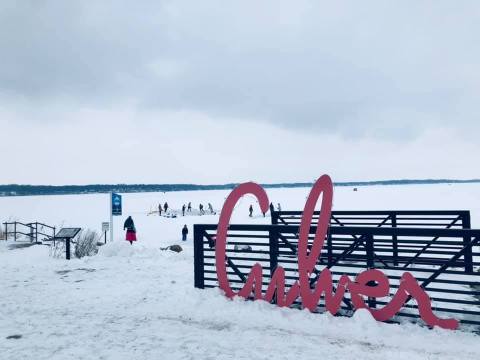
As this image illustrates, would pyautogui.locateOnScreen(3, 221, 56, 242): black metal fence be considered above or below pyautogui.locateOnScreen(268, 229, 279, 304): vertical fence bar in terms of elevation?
below

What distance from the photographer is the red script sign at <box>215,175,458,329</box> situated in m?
6.93

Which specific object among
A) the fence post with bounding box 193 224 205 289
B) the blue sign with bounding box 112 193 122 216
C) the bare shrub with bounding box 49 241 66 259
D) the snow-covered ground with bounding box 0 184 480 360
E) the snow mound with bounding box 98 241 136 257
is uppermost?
the blue sign with bounding box 112 193 122 216

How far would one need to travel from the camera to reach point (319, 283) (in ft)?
25.1

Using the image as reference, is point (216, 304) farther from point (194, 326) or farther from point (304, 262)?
point (304, 262)

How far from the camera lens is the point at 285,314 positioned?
25.4ft

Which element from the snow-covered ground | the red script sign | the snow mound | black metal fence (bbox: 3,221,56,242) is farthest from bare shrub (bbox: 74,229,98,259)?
the red script sign

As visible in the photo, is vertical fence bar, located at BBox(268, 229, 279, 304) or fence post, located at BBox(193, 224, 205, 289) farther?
fence post, located at BBox(193, 224, 205, 289)

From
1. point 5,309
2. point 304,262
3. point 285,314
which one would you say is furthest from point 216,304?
point 5,309

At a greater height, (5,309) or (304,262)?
(304,262)

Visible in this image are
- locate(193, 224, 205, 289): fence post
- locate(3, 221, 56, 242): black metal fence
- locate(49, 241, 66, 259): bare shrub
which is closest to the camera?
locate(193, 224, 205, 289): fence post

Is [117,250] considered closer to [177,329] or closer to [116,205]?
[116,205]

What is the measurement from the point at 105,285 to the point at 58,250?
7.17 m

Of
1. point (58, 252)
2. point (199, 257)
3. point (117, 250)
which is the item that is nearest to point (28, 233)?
point (58, 252)

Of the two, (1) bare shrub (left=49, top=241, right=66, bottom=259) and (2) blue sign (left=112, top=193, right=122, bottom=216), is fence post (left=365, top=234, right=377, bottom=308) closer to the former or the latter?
(1) bare shrub (left=49, top=241, right=66, bottom=259)
